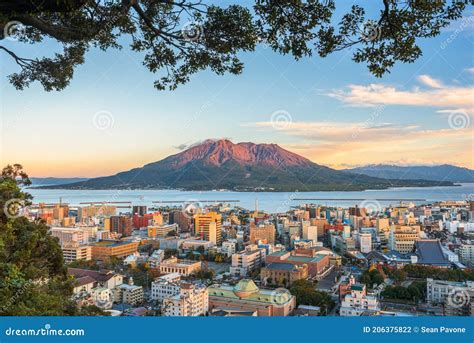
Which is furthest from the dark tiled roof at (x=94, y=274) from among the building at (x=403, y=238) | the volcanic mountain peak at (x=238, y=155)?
the building at (x=403, y=238)

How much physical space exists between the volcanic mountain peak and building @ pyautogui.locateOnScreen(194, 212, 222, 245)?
0.79 m

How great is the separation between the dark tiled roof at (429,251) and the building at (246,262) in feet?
5.72

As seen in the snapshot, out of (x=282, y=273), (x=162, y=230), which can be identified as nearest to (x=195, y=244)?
(x=162, y=230)

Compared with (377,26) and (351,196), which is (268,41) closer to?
(377,26)

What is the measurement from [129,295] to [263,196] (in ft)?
6.41

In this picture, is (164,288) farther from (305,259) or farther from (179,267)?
(305,259)

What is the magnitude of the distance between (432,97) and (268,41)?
3223 millimetres

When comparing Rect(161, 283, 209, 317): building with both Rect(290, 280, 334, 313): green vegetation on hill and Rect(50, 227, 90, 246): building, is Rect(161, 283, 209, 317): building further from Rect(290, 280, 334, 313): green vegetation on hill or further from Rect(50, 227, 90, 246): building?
Rect(50, 227, 90, 246): building

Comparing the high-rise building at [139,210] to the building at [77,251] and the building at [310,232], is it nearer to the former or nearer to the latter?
the building at [77,251]

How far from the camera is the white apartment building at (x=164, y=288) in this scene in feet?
10.5

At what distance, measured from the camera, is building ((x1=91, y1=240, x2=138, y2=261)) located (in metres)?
4.17

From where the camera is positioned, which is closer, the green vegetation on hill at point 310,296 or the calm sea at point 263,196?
the green vegetation on hill at point 310,296

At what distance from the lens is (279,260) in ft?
13.7

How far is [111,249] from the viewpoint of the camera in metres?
4.29
